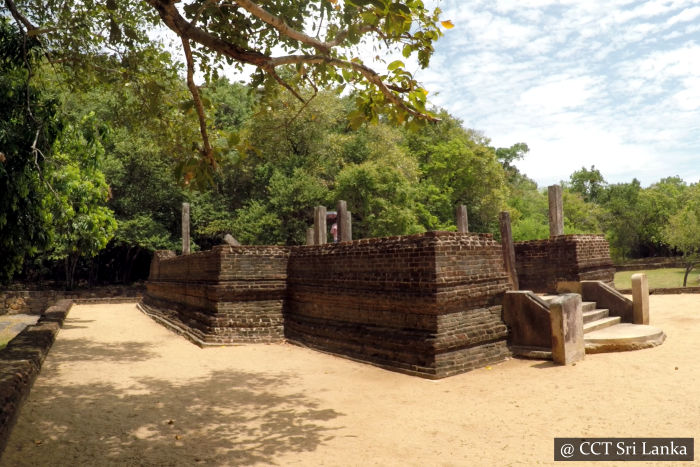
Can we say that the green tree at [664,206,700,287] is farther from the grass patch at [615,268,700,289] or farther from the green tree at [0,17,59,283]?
the green tree at [0,17,59,283]

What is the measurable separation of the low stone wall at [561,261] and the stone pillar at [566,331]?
3.87m

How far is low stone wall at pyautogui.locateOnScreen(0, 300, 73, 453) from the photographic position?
4.38 m

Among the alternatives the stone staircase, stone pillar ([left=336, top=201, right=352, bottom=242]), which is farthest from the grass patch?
stone pillar ([left=336, top=201, right=352, bottom=242])

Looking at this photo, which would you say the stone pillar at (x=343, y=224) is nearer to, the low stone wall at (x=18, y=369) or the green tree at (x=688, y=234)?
the low stone wall at (x=18, y=369)

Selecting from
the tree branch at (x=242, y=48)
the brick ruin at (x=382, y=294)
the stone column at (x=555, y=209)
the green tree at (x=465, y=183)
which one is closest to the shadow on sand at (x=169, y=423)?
the brick ruin at (x=382, y=294)

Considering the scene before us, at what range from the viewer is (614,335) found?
734 centimetres

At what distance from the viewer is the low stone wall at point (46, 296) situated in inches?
862

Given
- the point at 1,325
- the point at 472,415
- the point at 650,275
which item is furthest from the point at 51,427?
the point at 650,275

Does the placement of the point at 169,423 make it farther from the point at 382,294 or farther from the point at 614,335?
the point at 614,335

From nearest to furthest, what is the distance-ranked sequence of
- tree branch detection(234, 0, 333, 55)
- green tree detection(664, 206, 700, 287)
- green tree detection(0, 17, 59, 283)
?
tree branch detection(234, 0, 333, 55) < green tree detection(0, 17, 59, 283) < green tree detection(664, 206, 700, 287)

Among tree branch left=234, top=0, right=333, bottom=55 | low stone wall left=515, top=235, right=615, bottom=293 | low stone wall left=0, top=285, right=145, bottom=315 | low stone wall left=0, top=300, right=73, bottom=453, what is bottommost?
low stone wall left=0, top=285, right=145, bottom=315

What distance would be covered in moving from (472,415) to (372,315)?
9.41 feet

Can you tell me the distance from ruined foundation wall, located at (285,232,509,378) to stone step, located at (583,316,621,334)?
1547 millimetres

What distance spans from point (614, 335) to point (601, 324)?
0.83 meters
